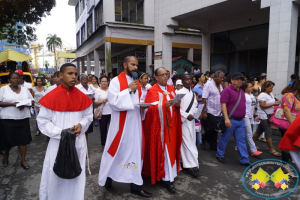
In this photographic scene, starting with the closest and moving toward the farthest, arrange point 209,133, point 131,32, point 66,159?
point 66,159
point 209,133
point 131,32

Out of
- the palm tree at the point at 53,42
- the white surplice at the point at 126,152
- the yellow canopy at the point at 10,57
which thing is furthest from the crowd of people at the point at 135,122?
the palm tree at the point at 53,42

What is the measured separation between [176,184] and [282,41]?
6.58m

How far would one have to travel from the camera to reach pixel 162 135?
3.66m

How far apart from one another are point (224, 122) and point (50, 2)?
11.4 metres

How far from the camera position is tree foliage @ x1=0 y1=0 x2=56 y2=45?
10.6m

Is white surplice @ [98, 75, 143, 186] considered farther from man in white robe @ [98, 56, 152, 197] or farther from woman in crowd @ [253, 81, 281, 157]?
woman in crowd @ [253, 81, 281, 157]

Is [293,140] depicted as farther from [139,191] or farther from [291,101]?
[139,191]

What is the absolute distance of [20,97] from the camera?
4449 mm

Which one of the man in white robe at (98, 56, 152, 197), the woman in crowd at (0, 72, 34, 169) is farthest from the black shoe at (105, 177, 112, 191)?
the woman in crowd at (0, 72, 34, 169)

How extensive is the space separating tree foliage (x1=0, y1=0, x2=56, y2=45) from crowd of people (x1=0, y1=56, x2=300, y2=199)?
823 centimetres

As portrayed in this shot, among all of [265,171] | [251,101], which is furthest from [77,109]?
[251,101]

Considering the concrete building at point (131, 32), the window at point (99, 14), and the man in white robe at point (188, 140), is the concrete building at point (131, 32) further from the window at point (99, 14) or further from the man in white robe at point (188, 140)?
the man in white robe at point (188, 140)

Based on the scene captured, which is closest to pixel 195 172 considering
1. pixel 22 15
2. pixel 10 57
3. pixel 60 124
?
pixel 60 124

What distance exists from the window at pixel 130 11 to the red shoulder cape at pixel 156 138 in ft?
53.8
